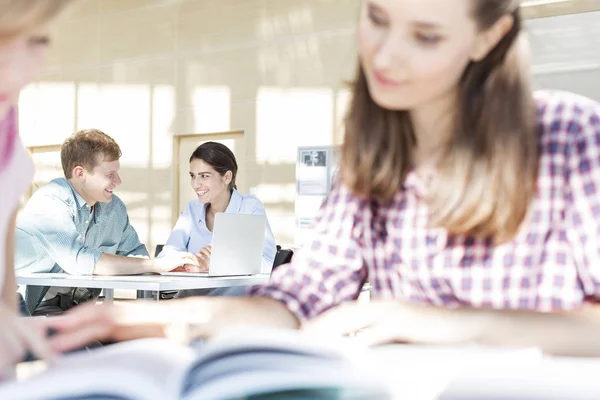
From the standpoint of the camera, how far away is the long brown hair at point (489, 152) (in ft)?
2.96

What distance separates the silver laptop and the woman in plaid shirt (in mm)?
2295

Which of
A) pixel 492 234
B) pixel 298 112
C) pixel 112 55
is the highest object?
pixel 112 55

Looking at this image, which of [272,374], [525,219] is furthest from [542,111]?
[272,374]

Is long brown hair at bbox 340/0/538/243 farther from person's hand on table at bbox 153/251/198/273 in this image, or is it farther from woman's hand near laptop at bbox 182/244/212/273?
woman's hand near laptop at bbox 182/244/212/273

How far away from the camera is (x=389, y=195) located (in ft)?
3.38

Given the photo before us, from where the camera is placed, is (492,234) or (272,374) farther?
(492,234)

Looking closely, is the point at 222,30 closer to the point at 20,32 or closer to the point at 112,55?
the point at 112,55

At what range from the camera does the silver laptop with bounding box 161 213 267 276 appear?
338 centimetres

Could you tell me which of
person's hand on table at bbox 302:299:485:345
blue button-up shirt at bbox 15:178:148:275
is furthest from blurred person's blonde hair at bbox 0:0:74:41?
blue button-up shirt at bbox 15:178:148:275

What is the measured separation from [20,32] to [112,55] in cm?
757

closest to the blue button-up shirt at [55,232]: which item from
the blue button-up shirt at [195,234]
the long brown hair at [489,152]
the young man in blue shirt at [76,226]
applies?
the young man in blue shirt at [76,226]

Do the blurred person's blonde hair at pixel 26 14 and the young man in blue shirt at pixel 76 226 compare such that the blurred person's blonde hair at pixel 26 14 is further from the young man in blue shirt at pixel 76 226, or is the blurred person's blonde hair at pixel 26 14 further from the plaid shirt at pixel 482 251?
the young man in blue shirt at pixel 76 226

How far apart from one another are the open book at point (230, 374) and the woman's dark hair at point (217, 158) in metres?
3.89

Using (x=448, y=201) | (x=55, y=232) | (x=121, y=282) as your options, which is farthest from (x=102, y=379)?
(x=55, y=232)
